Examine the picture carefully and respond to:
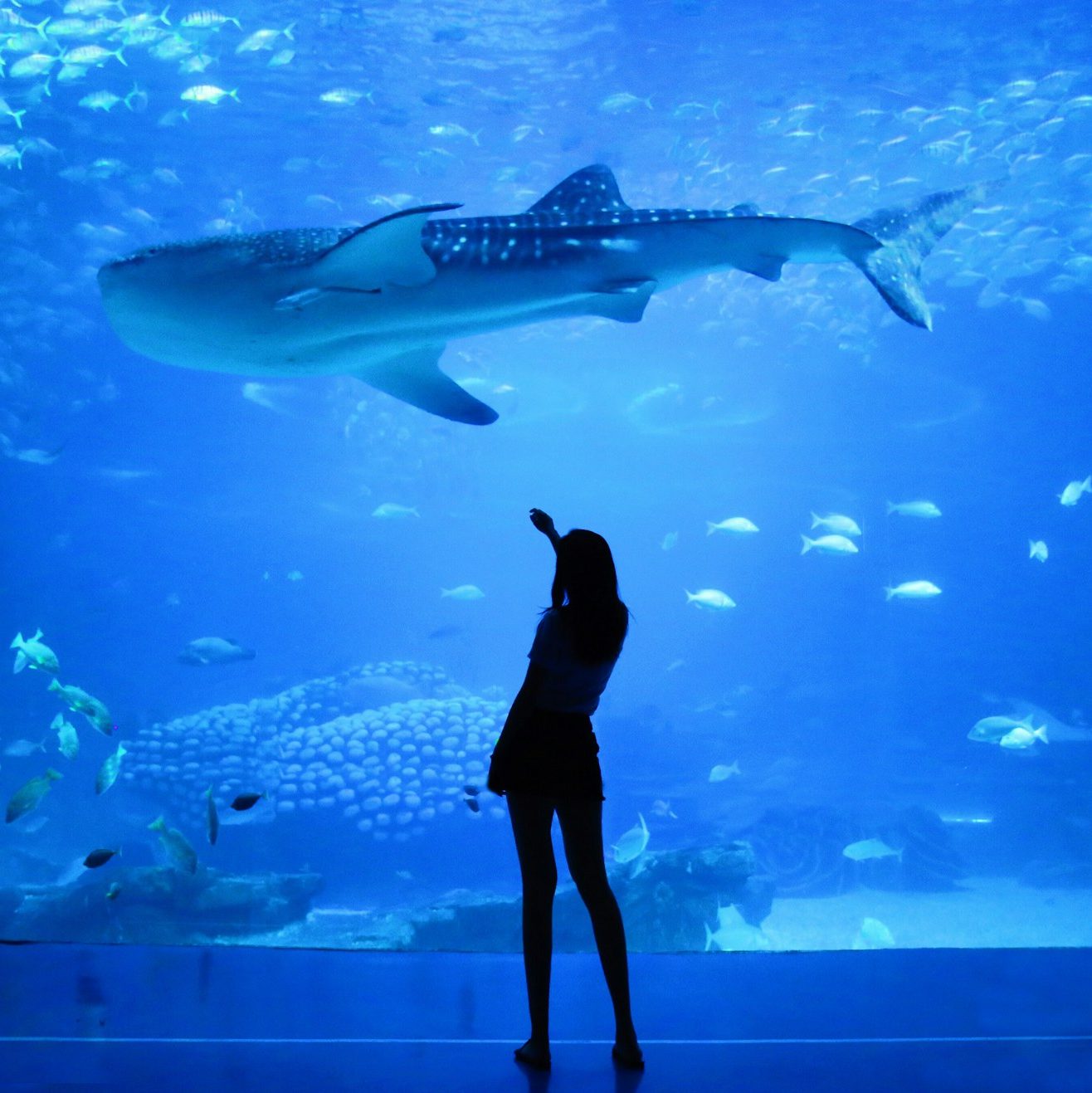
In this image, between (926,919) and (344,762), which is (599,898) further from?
(926,919)

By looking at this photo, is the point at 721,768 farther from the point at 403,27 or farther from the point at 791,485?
the point at 791,485

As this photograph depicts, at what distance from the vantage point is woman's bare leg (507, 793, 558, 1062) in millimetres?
2141

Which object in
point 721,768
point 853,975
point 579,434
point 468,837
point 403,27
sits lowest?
point 853,975

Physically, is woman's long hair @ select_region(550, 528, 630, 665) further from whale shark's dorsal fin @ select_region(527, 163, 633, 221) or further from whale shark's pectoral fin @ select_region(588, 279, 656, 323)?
whale shark's dorsal fin @ select_region(527, 163, 633, 221)

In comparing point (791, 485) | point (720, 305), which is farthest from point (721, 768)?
point (791, 485)

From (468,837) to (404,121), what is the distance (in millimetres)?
10099

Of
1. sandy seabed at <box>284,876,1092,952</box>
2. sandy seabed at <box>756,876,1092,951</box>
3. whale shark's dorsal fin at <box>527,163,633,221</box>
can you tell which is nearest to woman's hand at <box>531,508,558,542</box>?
whale shark's dorsal fin at <box>527,163,633,221</box>

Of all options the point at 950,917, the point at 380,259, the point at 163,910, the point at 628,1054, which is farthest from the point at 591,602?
the point at 950,917

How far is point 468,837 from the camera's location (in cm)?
1139

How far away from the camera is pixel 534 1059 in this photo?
84.4 inches

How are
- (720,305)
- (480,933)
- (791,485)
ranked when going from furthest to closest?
(791,485)
(720,305)
(480,933)

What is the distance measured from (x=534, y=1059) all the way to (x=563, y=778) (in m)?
0.67

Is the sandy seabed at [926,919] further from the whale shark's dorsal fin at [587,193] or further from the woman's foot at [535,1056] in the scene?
the whale shark's dorsal fin at [587,193]

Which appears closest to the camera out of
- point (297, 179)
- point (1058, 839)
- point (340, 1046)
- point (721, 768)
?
point (340, 1046)
